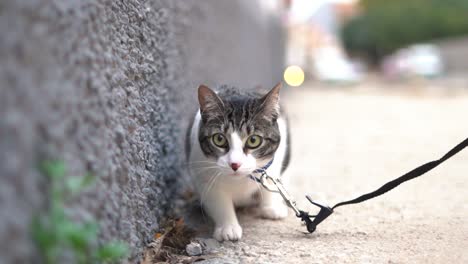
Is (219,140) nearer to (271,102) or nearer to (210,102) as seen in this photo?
(210,102)

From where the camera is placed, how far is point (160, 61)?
256 centimetres

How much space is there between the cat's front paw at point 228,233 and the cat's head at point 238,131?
0.26 metres

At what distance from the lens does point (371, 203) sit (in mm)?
2846

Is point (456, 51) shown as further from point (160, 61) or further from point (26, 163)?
point (26, 163)

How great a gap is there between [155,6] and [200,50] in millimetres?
1316

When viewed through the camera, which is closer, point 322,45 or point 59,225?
point 59,225

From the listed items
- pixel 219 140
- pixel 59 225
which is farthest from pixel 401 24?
pixel 59 225

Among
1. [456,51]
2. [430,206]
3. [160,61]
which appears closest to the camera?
[160,61]

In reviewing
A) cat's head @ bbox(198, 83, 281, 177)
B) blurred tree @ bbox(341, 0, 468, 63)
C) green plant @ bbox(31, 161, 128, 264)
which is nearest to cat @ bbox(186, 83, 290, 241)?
cat's head @ bbox(198, 83, 281, 177)

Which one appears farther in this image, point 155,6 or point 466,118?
point 466,118

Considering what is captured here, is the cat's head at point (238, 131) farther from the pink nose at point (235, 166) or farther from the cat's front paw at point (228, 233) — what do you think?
the cat's front paw at point (228, 233)

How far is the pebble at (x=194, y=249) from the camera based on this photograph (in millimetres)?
2084

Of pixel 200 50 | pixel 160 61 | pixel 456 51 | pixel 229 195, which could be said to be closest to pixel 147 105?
pixel 160 61

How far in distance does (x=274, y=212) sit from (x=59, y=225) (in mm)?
1577
